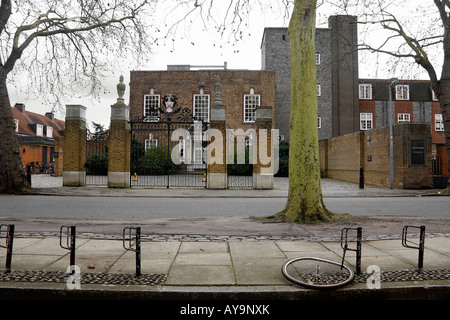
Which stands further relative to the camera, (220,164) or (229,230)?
(220,164)

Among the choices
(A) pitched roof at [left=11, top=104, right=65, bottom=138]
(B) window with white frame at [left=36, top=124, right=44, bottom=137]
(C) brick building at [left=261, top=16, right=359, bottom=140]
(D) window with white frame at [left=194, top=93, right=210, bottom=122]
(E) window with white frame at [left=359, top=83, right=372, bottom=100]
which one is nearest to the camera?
(D) window with white frame at [left=194, top=93, right=210, bottom=122]

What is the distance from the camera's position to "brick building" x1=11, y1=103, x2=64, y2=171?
3811 centimetres

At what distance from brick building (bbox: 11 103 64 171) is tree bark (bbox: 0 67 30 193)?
18.7 m

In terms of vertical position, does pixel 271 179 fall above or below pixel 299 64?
below

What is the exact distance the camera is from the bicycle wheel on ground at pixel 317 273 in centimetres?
362

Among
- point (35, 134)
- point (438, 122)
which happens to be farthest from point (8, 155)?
point (438, 122)

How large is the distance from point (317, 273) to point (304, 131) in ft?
14.4

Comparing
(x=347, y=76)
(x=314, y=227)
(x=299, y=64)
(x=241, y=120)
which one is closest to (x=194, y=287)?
(x=314, y=227)

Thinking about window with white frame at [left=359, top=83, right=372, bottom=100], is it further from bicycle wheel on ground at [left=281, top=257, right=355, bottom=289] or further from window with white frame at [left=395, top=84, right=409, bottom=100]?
bicycle wheel on ground at [left=281, top=257, right=355, bottom=289]

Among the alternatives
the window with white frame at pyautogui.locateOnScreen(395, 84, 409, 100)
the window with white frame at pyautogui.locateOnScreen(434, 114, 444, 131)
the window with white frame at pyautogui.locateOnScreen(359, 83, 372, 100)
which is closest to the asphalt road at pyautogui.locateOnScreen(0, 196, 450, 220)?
the window with white frame at pyautogui.locateOnScreen(359, 83, 372, 100)

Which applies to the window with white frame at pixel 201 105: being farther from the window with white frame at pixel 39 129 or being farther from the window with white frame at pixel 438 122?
the window with white frame at pixel 438 122
